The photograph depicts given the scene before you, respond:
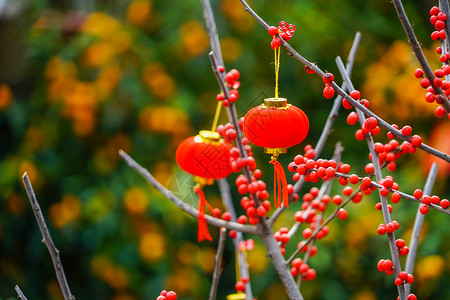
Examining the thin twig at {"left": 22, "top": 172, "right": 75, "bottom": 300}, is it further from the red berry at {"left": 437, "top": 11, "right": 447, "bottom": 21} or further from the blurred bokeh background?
the blurred bokeh background

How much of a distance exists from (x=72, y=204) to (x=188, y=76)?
0.54 m

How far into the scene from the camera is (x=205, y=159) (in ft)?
2.28

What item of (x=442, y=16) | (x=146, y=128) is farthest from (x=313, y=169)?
(x=146, y=128)

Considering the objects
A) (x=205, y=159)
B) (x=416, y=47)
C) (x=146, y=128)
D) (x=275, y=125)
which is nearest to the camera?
(x=416, y=47)

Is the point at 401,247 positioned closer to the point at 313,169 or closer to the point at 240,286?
the point at 313,169

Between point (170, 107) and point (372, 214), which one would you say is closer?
point (372, 214)

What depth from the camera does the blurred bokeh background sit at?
148 cm

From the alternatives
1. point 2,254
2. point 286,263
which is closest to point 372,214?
point 286,263

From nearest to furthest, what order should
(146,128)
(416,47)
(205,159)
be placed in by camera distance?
1. (416,47)
2. (205,159)
3. (146,128)

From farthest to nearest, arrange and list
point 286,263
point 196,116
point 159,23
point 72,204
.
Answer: point 159,23 → point 196,116 → point 72,204 → point 286,263

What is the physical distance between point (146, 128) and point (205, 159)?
0.94 metres

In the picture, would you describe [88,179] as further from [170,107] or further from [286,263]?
[286,263]

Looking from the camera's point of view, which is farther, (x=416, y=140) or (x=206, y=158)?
(x=206, y=158)

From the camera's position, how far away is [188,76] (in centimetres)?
168
